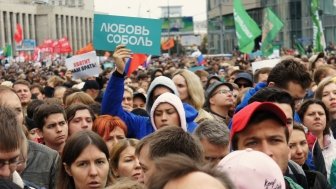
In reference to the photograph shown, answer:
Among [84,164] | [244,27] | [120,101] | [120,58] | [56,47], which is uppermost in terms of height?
[244,27]

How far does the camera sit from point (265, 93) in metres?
4.87

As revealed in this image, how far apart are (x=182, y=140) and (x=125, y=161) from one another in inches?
54.7

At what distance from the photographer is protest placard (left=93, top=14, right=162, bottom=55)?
427 inches

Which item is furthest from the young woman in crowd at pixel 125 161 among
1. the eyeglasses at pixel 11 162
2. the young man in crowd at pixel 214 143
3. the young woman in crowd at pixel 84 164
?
the eyeglasses at pixel 11 162

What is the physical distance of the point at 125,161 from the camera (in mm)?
5422

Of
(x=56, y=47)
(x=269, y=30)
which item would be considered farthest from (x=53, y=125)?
(x=56, y=47)

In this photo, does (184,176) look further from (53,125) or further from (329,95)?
(329,95)

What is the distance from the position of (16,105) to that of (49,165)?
4.16ft

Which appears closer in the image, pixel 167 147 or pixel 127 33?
pixel 167 147

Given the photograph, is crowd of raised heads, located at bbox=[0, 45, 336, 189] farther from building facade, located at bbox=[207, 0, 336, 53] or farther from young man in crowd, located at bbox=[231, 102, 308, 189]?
building facade, located at bbox=[207, 0, 336, 53]

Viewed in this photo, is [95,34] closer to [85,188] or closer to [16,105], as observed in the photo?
[16,105]

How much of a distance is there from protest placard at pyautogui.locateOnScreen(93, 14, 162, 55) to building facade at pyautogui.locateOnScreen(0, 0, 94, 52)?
287ft

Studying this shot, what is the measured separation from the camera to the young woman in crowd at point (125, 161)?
5324mm

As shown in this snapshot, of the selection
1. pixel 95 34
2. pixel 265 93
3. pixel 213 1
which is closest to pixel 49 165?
pixel 265 93
